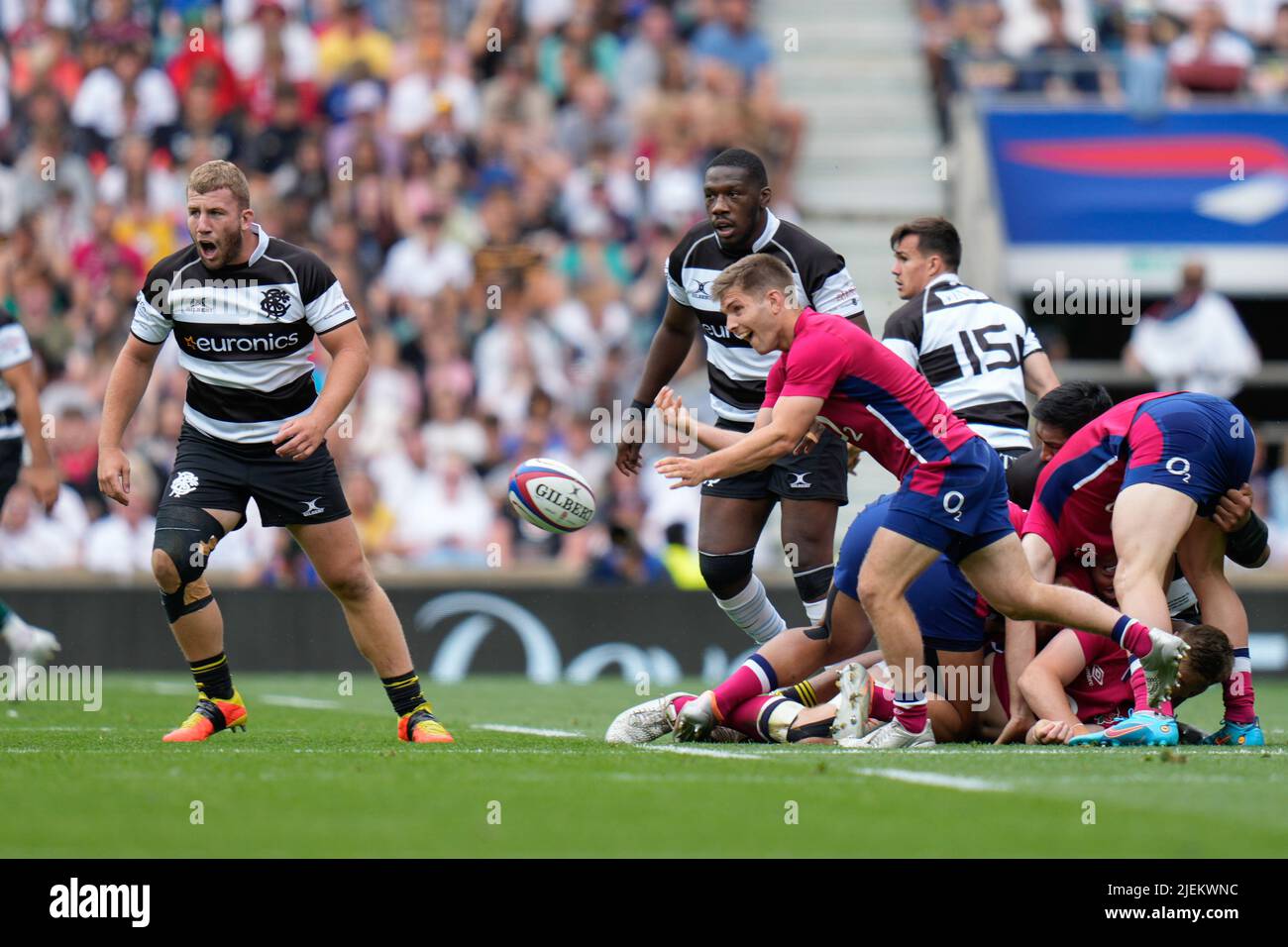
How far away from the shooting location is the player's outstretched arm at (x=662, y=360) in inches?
376

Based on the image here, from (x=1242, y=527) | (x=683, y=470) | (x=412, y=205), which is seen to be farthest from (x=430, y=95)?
(x=683, y=470)

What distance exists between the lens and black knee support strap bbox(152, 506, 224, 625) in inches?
317

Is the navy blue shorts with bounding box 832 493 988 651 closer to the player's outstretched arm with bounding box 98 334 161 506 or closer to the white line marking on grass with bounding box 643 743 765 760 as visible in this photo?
the white line marking on grass with bounding box 643 743 765 760

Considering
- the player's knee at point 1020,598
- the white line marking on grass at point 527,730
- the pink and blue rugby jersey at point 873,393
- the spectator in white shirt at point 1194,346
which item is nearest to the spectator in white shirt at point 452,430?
the spectator in white shirt at point 1194,346

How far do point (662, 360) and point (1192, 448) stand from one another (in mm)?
2590

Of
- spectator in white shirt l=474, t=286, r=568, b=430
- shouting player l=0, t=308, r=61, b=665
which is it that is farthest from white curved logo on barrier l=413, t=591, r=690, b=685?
shouting player l=0, t=308, r=61, b=665

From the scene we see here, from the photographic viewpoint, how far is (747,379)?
9242 millimetres

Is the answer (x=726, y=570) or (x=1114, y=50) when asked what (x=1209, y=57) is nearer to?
(x=1114, y=50)

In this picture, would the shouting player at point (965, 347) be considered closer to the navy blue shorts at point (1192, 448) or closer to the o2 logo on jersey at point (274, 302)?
the navy blue shorts at point (1192, 448)

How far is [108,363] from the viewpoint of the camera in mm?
17266

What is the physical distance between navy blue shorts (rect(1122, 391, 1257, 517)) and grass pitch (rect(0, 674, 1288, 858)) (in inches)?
44.7
